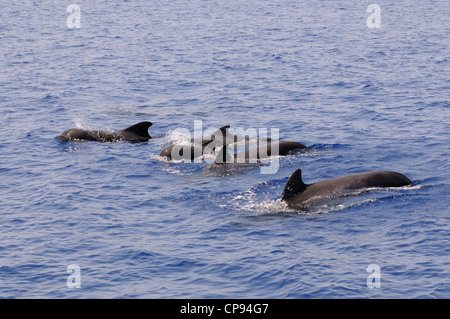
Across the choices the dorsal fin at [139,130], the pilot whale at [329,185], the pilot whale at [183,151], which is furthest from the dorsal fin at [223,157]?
the dorsal fin at [139,130]

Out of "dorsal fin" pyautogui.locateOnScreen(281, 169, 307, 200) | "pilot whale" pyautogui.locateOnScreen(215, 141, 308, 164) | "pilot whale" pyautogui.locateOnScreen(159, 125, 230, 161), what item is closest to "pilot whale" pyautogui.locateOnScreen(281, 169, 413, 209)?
"dorsal fin" pyautogui.locateOnScreen(281, 169, 307, 200)

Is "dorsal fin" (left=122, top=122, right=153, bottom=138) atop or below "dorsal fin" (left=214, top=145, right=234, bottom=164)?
atop

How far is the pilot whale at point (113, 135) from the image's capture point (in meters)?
33.5

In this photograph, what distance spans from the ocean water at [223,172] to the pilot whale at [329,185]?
0.42m

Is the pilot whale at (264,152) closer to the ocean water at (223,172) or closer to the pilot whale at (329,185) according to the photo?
the ocean water at (223,172)

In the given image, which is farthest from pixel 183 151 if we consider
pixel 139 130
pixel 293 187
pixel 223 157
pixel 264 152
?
pixel 293 187

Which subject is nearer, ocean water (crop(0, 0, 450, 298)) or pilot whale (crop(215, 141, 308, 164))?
ocean water (crop(0, 0, 450, 298))

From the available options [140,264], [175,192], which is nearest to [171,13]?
[175,192]

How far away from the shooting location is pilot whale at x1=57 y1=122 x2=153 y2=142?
3347cm

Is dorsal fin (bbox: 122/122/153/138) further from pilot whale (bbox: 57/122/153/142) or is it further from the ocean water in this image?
the ocean water

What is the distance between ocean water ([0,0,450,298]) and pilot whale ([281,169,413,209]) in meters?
0.42

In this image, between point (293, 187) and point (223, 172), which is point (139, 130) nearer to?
point (223, 172)

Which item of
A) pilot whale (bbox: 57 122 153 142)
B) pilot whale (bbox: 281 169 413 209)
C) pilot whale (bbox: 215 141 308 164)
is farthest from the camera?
pilot whale (bbox: 57 122 153 142)

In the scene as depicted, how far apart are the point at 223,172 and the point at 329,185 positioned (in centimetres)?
498
